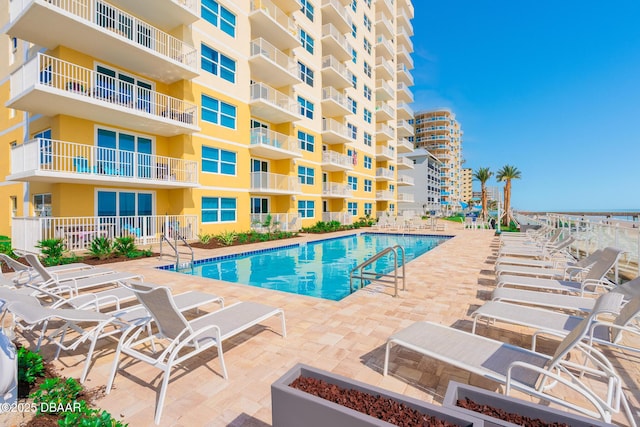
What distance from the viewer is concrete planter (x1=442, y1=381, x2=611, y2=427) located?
1664 mm

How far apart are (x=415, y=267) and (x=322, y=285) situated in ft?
9.54

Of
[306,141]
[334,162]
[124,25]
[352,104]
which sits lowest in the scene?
[334,162]

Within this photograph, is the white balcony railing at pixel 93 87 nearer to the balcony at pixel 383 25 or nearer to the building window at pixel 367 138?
the building window at pixel 367 138

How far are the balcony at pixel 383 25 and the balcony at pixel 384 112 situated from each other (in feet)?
26.9

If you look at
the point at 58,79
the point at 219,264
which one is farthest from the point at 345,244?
the point at 58,79

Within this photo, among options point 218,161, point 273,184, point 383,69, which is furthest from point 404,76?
point 218,161

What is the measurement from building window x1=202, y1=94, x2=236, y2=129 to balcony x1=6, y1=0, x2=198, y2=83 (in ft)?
5.63

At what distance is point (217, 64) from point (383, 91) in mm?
23064

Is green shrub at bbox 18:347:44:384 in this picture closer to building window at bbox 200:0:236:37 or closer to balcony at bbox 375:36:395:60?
building window at bbox 200:0:236:37

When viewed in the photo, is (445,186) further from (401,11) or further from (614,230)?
(614,230)

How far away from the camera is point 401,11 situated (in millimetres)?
39250

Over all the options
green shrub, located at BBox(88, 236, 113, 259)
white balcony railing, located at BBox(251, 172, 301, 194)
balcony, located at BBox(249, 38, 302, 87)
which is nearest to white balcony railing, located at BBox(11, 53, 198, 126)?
white balcony railing, located at BBox(251, 172, 301, 194)

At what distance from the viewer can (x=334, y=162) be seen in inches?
1004

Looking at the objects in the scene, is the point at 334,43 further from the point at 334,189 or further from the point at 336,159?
the point at 334,189
